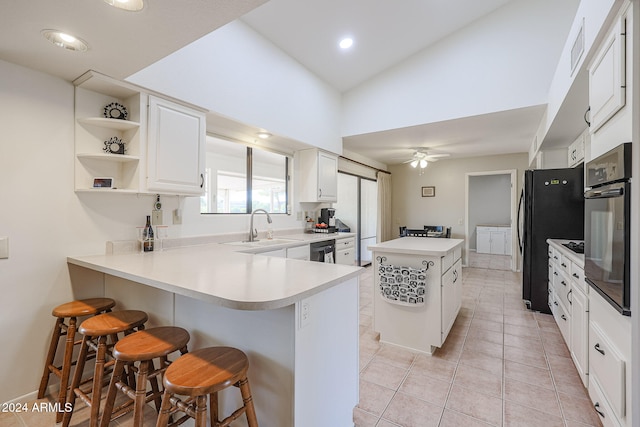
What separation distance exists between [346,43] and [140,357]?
12.2 ft

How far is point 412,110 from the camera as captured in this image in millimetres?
3996

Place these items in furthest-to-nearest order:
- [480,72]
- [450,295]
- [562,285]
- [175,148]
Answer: [480,72] < [450,295] < [562,285] < [175,148]

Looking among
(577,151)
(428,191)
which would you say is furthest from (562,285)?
(428,191)

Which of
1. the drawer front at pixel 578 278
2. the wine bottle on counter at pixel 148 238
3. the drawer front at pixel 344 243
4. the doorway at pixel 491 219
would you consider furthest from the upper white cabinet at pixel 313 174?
the doorway at pixel 491 219

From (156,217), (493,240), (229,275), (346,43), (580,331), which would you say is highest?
(346,43)

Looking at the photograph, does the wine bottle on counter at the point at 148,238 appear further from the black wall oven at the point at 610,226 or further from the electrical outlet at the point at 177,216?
the black wall oven at the point at 610,226

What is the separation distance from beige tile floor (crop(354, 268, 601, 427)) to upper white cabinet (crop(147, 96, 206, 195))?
212 cm

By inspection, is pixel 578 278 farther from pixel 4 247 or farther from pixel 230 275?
pixel 4 247

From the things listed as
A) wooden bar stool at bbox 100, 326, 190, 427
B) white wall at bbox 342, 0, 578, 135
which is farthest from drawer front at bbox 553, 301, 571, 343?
wooden bar stool at bbox 100, 326, 190, 427

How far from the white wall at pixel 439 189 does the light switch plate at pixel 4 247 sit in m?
6.75

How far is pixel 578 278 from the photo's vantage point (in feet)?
6.80

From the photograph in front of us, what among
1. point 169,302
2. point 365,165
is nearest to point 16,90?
point 169,302

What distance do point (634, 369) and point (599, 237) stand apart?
66cm

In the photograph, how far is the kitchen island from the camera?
2.45m
